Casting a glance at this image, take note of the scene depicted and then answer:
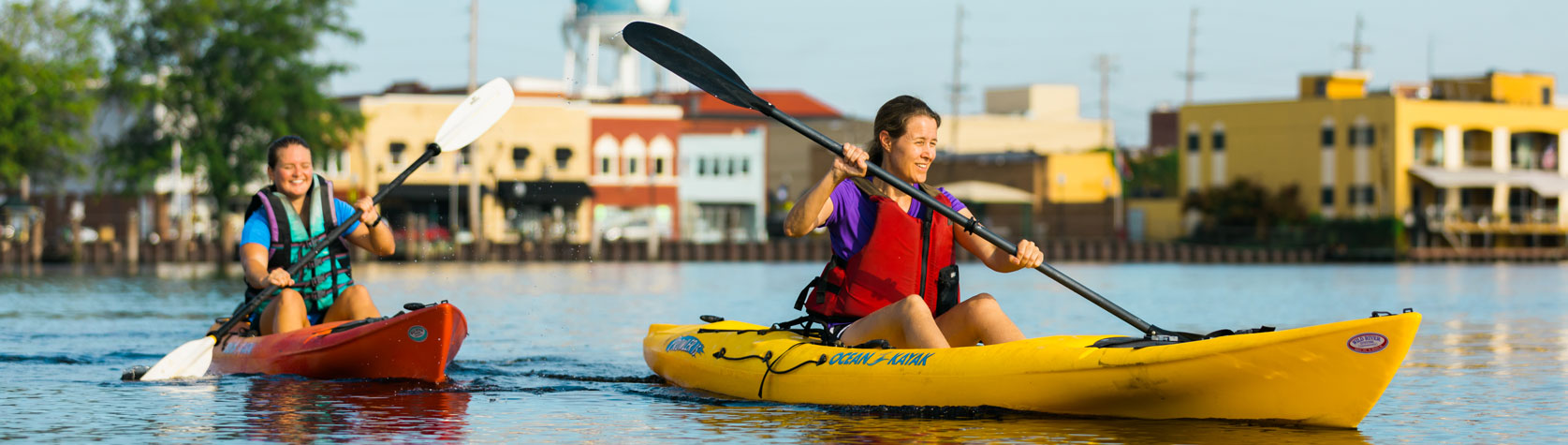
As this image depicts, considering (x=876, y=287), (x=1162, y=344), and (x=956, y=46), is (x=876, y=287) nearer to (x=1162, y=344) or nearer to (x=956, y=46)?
(x=1162, y=344)

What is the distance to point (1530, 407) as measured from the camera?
9.58m

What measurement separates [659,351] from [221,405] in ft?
8.04

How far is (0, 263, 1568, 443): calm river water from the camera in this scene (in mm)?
8125

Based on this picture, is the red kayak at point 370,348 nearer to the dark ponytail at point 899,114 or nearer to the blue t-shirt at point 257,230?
the blue t-shirt at point 257,230

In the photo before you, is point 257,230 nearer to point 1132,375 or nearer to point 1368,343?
point 1132,375

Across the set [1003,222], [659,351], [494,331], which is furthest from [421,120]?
[659,351]

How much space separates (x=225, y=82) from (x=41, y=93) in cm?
453

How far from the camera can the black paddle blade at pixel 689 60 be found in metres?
9.52

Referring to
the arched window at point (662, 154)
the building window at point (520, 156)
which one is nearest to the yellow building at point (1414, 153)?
the arched window at point (662, 154)

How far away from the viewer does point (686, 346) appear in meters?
10.1

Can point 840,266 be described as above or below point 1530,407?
above

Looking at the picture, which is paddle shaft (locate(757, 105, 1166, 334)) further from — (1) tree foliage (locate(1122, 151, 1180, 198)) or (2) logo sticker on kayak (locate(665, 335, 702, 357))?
(1) tree foliage (locate(1122, 151, 1180, 198))

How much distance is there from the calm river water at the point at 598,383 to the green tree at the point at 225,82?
67.3 ft

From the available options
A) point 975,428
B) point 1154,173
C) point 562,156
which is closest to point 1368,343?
point 975,428
